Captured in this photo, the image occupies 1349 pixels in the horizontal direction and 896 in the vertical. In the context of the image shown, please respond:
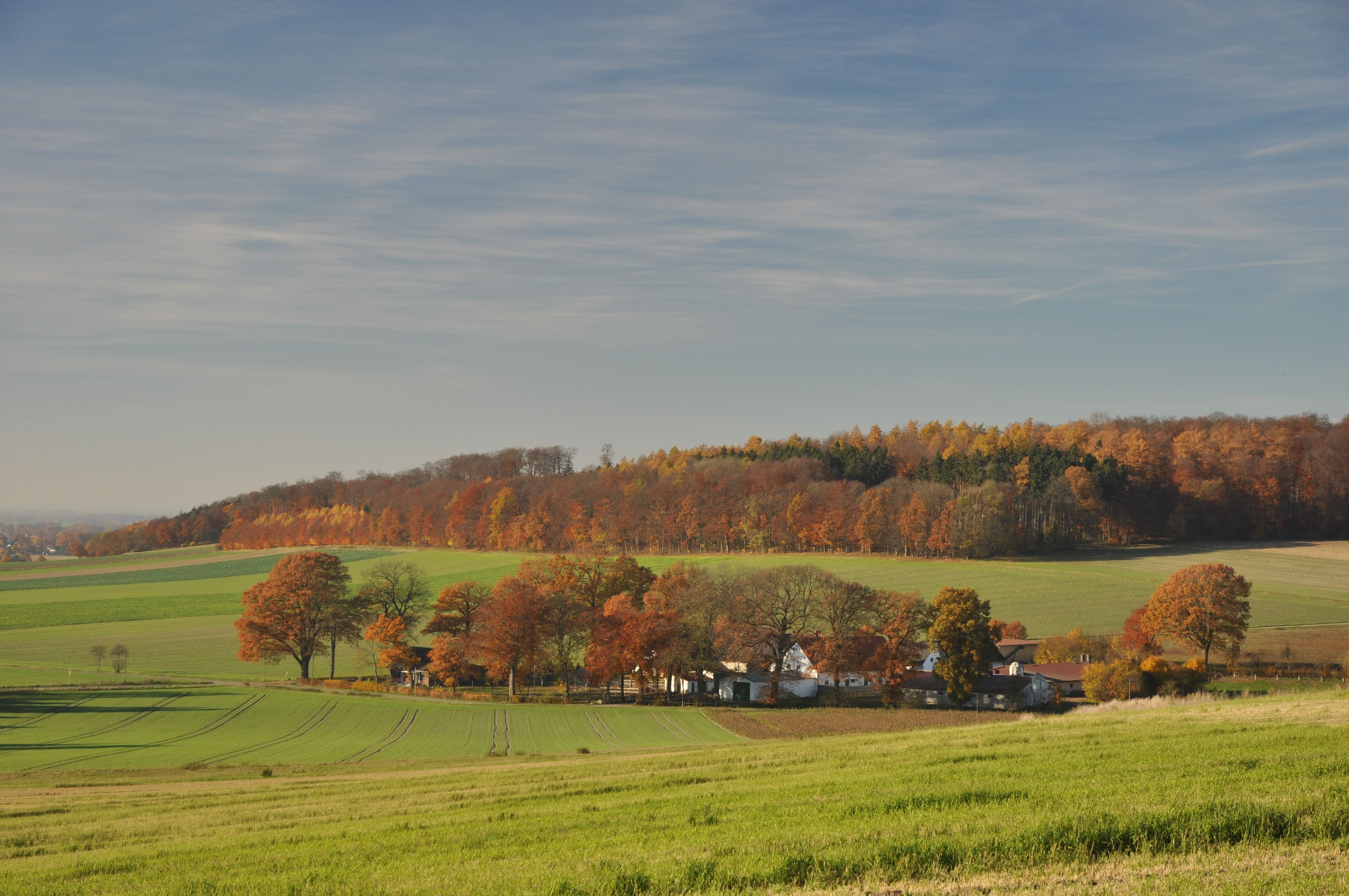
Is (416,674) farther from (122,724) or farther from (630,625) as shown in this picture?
(122,724)

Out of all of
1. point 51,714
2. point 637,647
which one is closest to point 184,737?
point 51,714

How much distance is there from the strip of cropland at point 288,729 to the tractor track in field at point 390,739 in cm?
12

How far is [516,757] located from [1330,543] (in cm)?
10694

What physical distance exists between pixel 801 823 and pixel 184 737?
4796cm

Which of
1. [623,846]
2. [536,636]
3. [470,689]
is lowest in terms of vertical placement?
[470,689]

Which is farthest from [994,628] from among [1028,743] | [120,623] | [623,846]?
[120,623]

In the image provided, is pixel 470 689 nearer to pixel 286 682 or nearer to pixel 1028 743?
pixel 286 682

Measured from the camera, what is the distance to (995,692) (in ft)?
211

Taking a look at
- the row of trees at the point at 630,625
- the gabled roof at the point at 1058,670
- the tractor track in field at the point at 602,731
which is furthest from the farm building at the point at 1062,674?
the tractor track in field at the point at 602,731

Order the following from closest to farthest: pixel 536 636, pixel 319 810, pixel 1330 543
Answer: pixel 319 810, pixel 536 636, pixel 1330 543

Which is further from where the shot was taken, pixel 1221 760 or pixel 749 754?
pixel 749 754

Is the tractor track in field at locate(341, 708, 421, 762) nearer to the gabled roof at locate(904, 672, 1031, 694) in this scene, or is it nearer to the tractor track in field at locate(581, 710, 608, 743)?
the tractor track in field at locate(581, 710, 608, 743)

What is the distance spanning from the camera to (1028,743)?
21.9 meters

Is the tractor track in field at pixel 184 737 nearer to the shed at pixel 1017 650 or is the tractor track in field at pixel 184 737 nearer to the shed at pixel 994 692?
the shed at pixel 994 692
